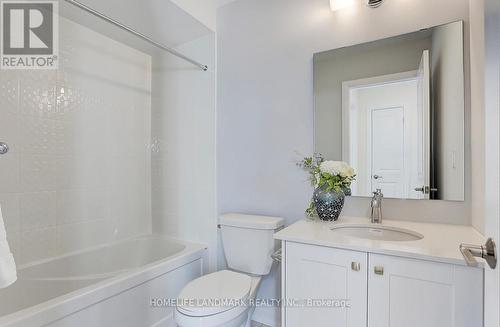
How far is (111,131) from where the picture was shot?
7.32 feet

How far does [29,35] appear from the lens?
5.75ft

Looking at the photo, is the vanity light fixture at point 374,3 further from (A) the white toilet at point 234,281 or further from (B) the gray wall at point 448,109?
(A) the white toilet at point 234,281

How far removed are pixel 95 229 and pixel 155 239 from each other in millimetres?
480

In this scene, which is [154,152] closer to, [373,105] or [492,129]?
[373,105]

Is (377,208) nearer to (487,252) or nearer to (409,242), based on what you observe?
(409,242)

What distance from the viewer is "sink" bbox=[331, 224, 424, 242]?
130 cm

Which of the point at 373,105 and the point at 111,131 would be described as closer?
the point at 373,105

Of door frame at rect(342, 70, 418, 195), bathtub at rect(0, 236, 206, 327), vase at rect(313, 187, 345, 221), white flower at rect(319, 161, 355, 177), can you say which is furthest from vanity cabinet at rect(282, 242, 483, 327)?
bathtub at rect(0, 236, 206, 327)

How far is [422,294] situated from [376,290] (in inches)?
6.1

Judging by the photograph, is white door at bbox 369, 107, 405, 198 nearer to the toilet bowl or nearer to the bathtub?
the toilet bowl

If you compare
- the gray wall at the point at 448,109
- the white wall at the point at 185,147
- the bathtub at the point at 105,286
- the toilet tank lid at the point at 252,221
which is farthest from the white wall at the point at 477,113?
the bathtub at the point at 105,286

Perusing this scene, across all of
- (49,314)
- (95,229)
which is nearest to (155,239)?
(95,229)

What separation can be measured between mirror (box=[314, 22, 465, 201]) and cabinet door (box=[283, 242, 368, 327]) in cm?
58

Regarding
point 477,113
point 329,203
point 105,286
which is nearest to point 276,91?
point 329,203
